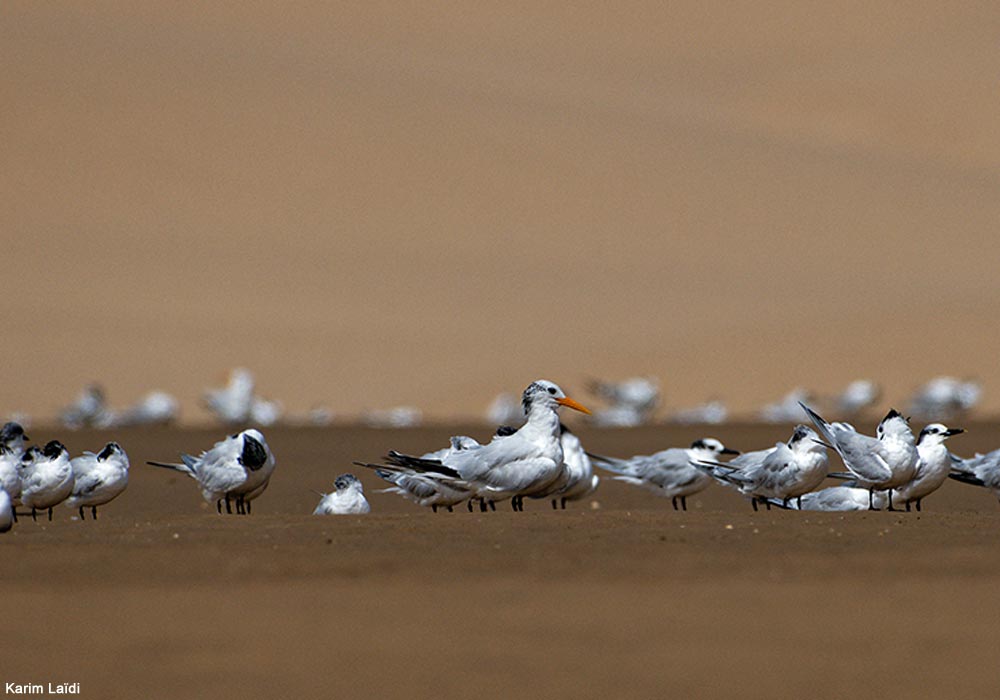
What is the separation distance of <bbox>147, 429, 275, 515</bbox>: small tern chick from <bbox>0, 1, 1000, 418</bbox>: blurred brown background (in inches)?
1206

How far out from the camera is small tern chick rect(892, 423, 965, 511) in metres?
16.0

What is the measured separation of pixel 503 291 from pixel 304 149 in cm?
1324

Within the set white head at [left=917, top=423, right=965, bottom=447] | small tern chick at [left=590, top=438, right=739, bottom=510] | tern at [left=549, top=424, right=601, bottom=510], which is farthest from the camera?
small tern chick at [left=590, top=438, right=739, bottom=510]

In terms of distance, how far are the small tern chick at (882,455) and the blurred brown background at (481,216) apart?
1211 inches

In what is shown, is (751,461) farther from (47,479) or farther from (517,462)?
(47,479)

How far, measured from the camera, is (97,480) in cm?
1672

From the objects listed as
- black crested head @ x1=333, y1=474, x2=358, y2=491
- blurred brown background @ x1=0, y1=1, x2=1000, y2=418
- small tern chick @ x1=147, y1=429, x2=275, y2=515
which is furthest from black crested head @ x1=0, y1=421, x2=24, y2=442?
blurred brown background @ x1=0, y1=1, x2=1000, y2=418

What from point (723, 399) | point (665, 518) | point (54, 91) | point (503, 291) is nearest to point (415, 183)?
point (503, 291)

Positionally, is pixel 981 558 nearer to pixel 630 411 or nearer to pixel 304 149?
pixel 630 411

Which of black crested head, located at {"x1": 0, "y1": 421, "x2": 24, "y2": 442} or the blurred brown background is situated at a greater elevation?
the blurred brown background

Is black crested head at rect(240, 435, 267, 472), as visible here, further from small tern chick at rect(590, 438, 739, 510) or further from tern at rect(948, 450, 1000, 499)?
tern at rect(948, 450, 1000, 499)

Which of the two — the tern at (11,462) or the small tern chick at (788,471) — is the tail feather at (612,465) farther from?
the tern at (11,462)

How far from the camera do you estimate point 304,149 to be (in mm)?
72125

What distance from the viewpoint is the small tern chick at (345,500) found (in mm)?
16359
